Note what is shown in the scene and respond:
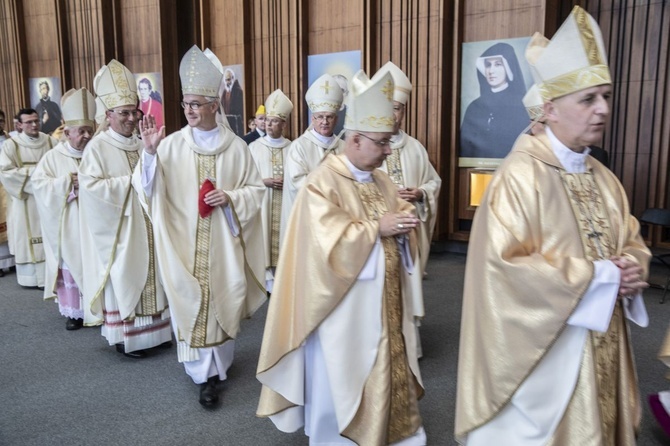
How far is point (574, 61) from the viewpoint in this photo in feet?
6.19

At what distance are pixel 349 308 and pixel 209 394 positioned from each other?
1.41 meters

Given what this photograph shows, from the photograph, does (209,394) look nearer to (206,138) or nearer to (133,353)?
(133,353)

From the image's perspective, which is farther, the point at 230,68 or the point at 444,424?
the point at 230,68

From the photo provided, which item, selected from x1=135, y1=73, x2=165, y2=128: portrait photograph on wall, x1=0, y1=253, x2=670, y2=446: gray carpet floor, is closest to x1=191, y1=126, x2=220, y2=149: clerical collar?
x1=0, y1=253, x2=670, y2=446: gray carpet floor

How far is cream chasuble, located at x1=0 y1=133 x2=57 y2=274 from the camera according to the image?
6258 mm

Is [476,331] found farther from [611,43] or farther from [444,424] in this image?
[611,43]

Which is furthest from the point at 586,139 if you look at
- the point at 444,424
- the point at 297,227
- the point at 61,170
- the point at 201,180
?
the point at 61,170

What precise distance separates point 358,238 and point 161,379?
221 cm

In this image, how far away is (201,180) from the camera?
3523 millimetres

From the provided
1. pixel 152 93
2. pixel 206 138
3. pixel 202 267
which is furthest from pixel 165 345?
pixel 152 93

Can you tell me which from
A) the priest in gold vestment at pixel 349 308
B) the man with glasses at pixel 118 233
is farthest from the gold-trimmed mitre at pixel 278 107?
the priest in gold vestment at pixel 349 308

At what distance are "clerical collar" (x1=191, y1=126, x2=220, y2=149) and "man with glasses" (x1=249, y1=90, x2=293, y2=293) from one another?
7.13ft

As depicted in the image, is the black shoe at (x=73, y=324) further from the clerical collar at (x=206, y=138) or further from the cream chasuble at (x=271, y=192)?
the clerical collar at (x=206, y=138)

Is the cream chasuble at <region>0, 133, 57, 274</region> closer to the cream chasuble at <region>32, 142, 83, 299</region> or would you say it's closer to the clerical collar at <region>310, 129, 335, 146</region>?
the cream chasuble at <region>32, 142, 83, 299</region>
